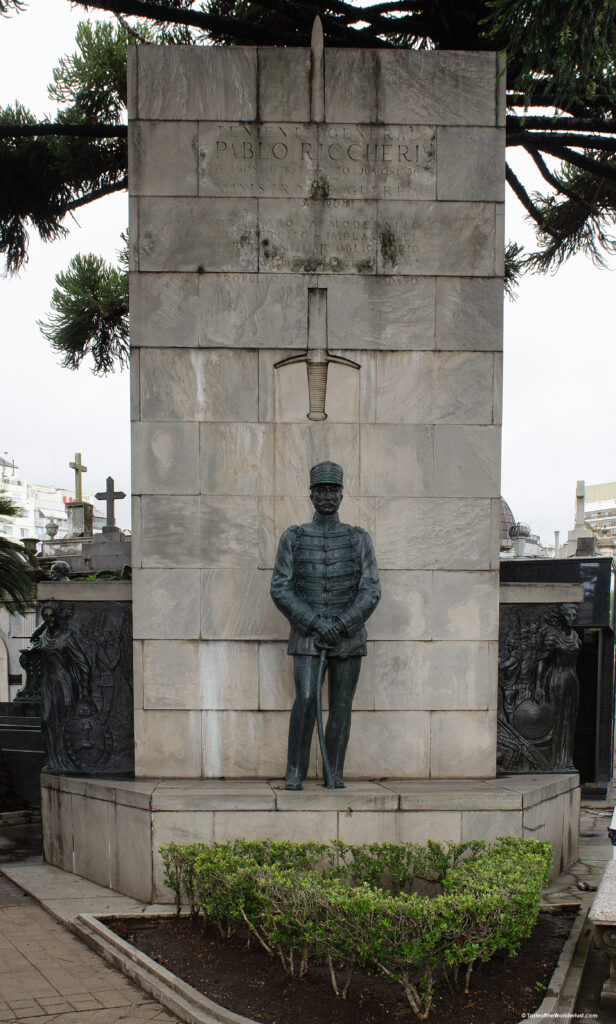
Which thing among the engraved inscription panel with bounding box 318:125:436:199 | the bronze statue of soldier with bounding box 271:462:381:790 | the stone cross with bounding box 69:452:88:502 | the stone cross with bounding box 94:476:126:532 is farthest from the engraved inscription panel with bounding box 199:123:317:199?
the stone cross with bounding box 69:452:88:502

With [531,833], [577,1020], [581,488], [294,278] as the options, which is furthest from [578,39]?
[581,488]

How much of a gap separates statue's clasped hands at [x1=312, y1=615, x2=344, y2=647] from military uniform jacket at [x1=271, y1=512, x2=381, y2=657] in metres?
0.06

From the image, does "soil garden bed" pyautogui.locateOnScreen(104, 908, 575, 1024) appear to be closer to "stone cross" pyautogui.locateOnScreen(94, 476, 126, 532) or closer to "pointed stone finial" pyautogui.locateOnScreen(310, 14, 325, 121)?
"pointed stone finial" pyautogui.locateOnScreen(310, 14, 325, 121)

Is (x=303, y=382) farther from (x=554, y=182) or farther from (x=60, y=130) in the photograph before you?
(x=554, y=182)

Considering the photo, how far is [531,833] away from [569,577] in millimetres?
6110

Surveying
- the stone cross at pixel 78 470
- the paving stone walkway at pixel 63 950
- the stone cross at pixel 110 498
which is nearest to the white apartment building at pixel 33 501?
the stone cross at pixel 78 470

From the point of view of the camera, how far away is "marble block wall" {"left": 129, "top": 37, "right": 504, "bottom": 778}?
802 centimetres

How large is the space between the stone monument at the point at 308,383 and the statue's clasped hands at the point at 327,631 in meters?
0.80

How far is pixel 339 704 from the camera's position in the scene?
747 centimetres

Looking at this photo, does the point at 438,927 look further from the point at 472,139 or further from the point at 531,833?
the point at 472,139

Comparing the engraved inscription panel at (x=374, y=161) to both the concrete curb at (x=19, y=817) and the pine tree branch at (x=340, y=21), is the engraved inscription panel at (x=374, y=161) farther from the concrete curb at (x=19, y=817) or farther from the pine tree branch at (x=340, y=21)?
the concrete curb at (x=19, y=817)

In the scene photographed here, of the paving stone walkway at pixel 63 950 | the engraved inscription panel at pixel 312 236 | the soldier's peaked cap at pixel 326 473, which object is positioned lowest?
the paving stone walkway at pixel 63 950

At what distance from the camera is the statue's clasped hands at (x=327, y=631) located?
7.19 meters

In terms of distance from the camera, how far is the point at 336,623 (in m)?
7.23
